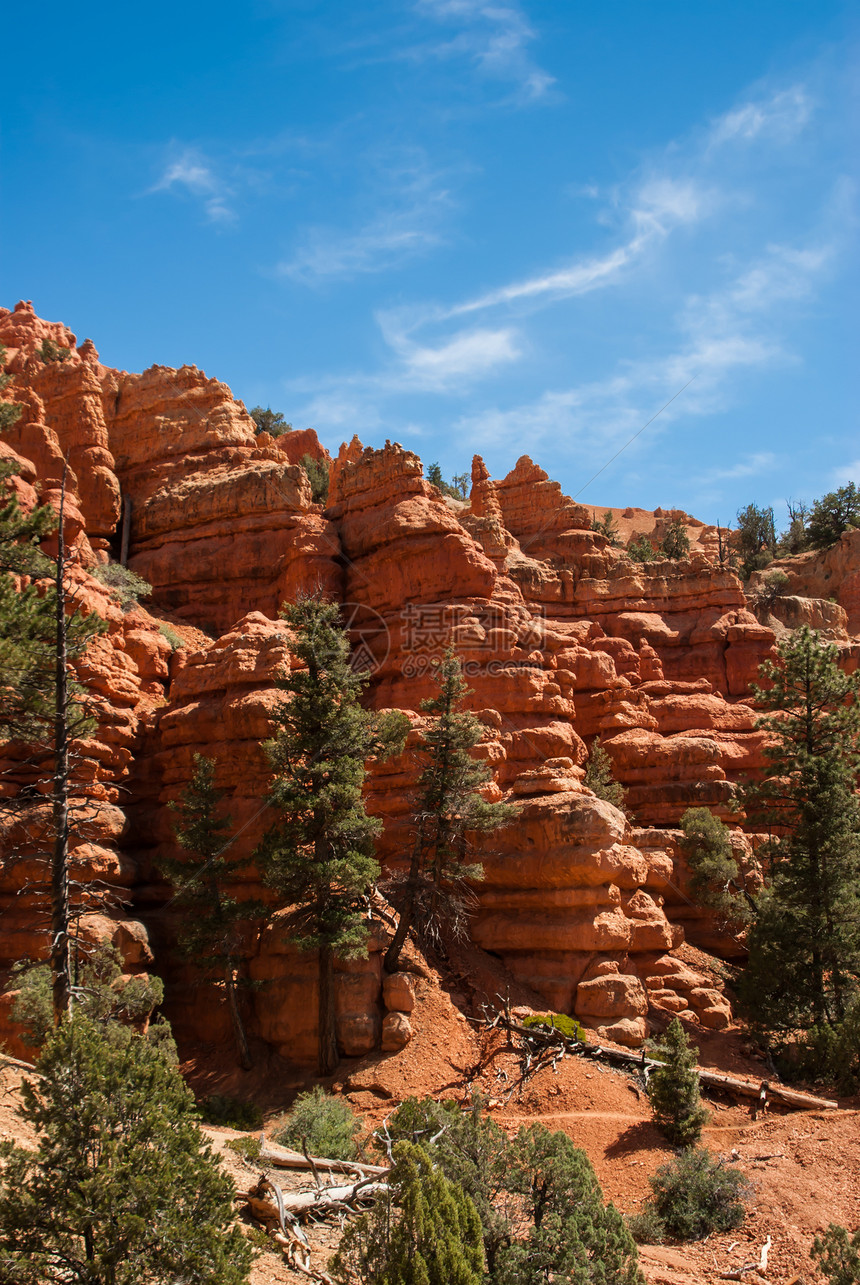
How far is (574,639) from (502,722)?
849 cm

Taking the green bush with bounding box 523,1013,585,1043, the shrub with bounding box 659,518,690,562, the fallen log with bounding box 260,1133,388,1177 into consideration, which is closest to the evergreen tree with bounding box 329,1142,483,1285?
the fallen log with bounding box 260,1133,388,1177

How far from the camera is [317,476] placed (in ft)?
180

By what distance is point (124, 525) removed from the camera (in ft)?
133

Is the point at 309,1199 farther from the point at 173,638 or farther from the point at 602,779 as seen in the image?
the point at 173,638

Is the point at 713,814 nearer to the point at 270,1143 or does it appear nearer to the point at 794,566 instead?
the point at 270,1143

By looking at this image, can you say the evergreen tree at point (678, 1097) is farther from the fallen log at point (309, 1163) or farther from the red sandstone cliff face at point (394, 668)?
the fallen log at point (309, 1163)

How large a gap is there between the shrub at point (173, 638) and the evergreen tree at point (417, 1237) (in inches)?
925

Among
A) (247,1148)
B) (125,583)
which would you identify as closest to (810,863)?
(247,1148)

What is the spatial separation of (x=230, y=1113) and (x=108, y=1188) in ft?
39.9

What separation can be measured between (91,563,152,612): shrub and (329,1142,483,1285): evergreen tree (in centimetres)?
2611

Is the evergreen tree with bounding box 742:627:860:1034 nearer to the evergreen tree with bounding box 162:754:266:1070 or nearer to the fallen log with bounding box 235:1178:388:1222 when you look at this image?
the fallen log with bounding box 235:1178:388:1222

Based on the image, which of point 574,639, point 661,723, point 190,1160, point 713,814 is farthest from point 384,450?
point 190,1160

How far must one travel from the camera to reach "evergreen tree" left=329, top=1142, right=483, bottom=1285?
1004 centimetres

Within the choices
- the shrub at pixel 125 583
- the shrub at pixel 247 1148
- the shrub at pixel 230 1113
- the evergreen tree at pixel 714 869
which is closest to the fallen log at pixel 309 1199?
the shrub at pixel 247 1148
